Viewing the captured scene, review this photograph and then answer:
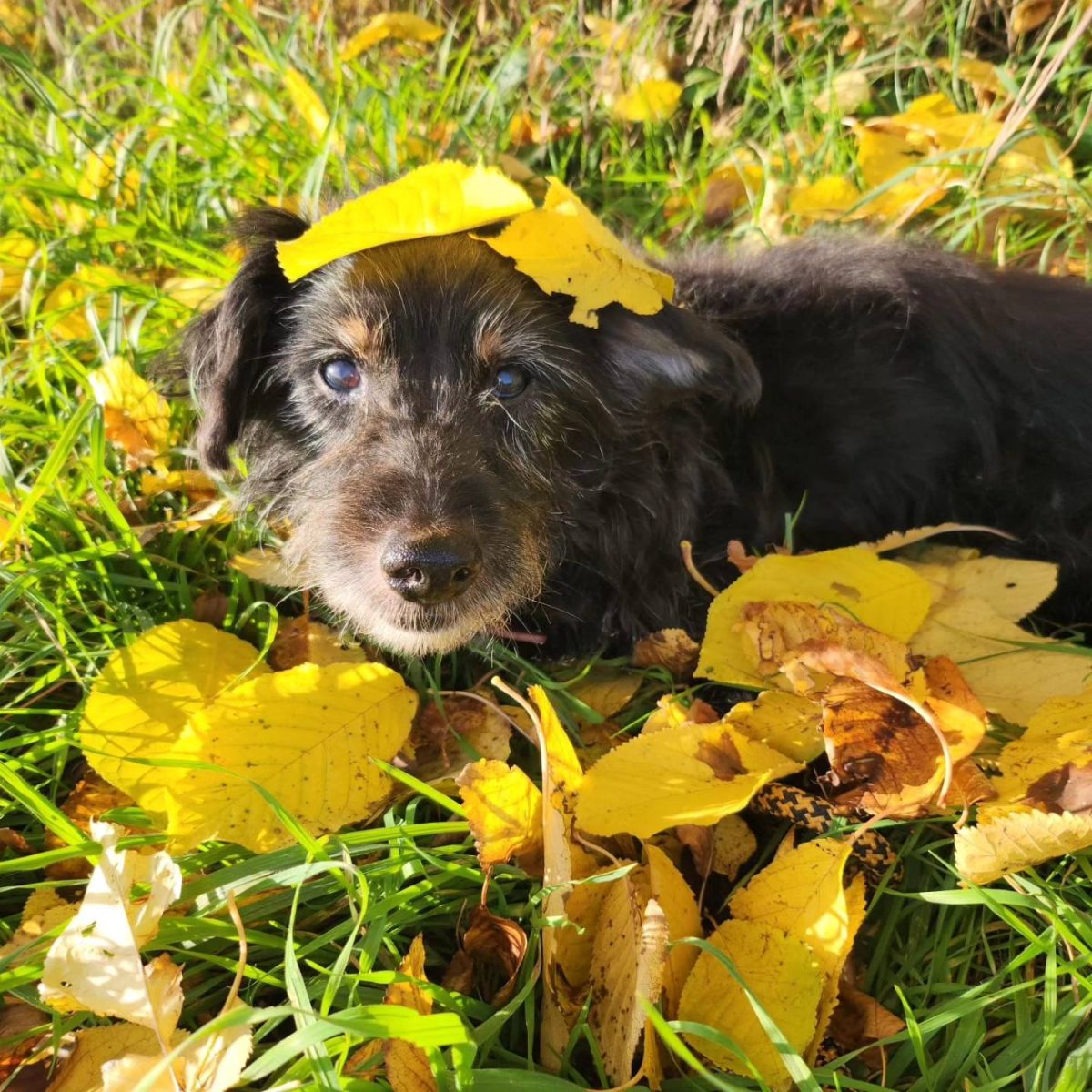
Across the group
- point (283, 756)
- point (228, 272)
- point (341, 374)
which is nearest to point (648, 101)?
point (228, 272)

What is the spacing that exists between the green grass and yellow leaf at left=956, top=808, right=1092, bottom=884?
0.05 metres

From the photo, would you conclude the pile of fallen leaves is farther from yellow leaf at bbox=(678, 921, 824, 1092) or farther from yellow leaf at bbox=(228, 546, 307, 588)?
yellow leaf at bbox=(228, 546, 307, 588)

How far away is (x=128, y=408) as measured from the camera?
9.14ft

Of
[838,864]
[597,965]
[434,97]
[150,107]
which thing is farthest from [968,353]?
[150,107]

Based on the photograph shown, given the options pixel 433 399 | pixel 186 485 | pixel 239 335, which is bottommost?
pixel 186 485

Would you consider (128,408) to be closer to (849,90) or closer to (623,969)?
(623,969)

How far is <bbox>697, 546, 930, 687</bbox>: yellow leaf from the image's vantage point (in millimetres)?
2170

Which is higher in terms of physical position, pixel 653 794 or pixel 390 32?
pixel 390 32

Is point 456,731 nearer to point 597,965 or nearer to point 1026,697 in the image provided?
point 597,965

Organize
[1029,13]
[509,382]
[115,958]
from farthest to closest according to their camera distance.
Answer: [1029,13] < [509,382] < [115,958]

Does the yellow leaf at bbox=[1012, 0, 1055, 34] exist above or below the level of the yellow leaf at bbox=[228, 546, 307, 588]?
above

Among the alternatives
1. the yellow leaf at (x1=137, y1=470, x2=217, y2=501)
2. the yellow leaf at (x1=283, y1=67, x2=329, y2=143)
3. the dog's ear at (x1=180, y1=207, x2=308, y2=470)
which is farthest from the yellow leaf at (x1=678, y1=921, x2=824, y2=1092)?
the yellow leaf at (x1=283, y1=67, x2=329, y2=143)

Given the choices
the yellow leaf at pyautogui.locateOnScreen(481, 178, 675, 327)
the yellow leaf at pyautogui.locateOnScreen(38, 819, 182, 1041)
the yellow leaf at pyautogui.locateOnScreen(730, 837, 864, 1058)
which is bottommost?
the yellow leaf at pyautogui.locateOnScreen(730, 837, 864, 1058)

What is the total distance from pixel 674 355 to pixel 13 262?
2480mm
